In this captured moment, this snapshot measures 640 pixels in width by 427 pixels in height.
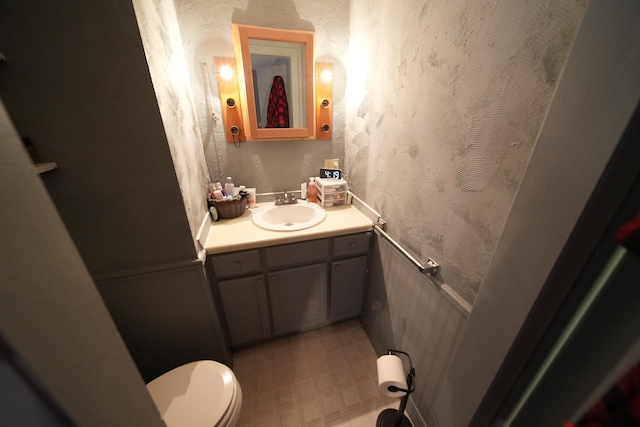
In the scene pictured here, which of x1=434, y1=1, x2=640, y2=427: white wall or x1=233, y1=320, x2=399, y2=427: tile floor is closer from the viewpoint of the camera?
x1=434, y1=1, x2=640, y2=427: white wall

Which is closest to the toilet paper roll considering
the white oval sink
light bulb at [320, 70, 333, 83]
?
the white oval sink

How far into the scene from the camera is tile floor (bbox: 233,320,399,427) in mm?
1149

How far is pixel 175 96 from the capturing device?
0.95m

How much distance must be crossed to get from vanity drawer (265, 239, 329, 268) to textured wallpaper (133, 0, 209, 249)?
0.38 m

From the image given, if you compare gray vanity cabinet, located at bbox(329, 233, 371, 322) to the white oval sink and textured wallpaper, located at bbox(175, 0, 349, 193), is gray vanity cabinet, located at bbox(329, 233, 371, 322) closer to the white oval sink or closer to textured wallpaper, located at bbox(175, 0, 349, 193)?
the white oval sink

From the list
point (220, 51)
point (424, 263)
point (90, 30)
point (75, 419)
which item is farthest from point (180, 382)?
point (220, 51)

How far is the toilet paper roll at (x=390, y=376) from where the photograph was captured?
0.84 metres

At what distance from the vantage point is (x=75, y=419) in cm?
26

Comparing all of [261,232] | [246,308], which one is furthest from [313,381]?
[261,232]

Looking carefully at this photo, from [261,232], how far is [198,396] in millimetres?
709

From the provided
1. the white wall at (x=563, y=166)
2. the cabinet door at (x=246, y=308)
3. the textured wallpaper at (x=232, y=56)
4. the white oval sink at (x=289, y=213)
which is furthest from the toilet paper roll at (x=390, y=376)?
the textured wallpaper at (x=232, y=56)

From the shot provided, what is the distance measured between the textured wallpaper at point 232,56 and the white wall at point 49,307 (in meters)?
1.27

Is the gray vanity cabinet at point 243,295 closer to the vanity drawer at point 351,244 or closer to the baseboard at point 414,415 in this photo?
the vanity drawer at point 351,244

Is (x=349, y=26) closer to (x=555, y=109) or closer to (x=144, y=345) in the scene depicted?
(x=555, y=109)
